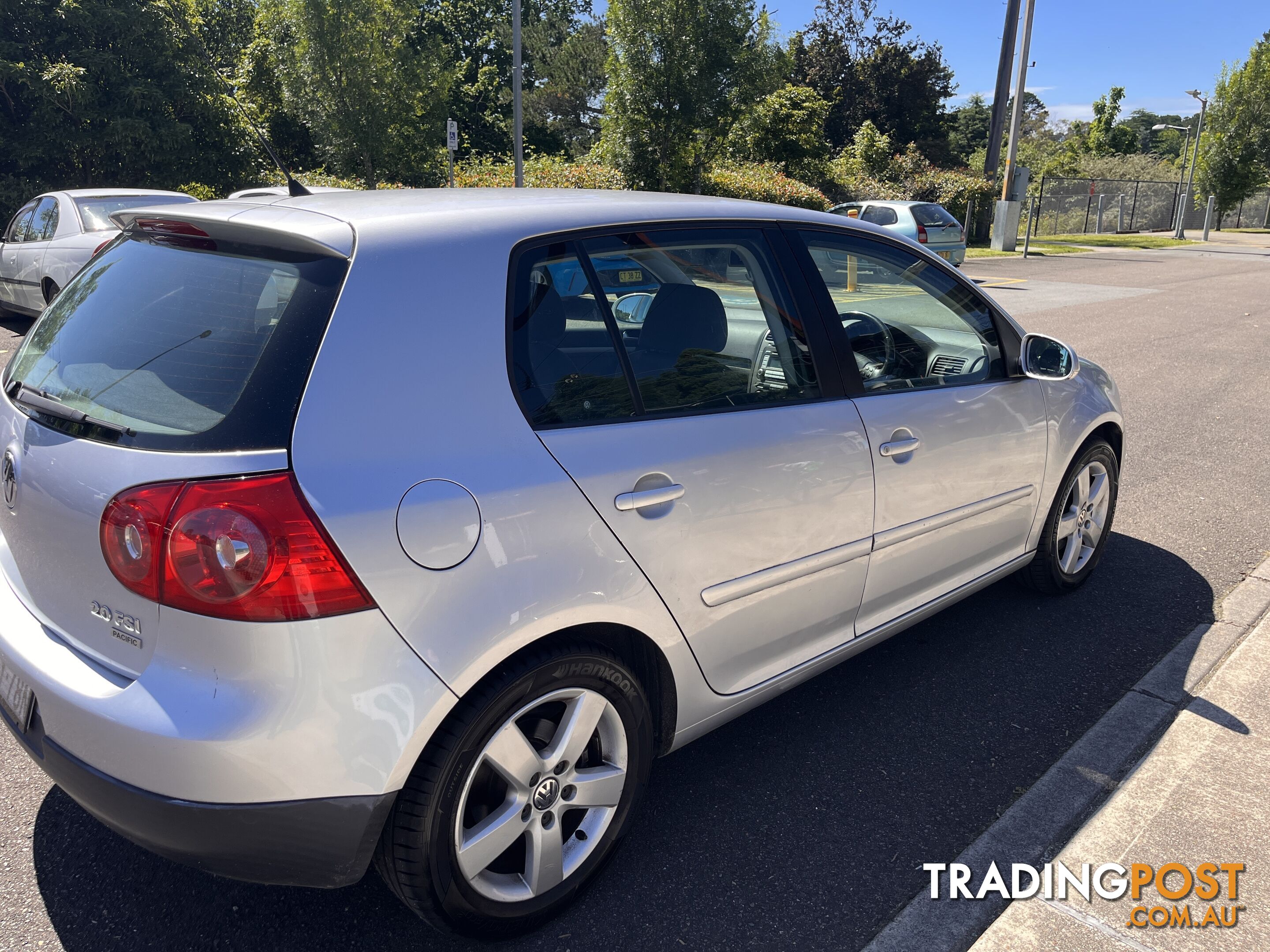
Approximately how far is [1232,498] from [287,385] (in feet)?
18.5

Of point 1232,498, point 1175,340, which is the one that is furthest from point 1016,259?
point 1232,498

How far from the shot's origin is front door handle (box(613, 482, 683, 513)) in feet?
7.17

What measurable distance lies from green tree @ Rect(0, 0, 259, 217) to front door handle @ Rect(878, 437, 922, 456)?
19.2 m

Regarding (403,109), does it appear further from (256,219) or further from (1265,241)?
(1265,241)

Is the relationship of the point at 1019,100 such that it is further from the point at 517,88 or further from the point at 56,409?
the point at 56,409

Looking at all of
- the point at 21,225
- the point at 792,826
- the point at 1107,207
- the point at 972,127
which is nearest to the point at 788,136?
the point at 1107,207

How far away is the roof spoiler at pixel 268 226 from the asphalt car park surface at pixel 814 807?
5.21ft

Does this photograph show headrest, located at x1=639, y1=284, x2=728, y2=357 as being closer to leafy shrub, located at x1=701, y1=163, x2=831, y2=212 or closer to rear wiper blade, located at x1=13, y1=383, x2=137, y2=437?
rear wiper blade, located at x1=13, y1=383, x2=137, y2=437

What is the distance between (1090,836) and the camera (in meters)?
2.59

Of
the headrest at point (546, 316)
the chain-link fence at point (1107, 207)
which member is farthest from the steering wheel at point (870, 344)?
the chain-link fence at point (1107, 207)

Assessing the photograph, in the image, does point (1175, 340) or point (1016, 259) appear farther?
point (1016, 259)

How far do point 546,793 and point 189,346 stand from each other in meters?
1.28

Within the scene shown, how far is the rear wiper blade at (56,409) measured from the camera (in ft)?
6.44

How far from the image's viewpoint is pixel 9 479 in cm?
→ 219
